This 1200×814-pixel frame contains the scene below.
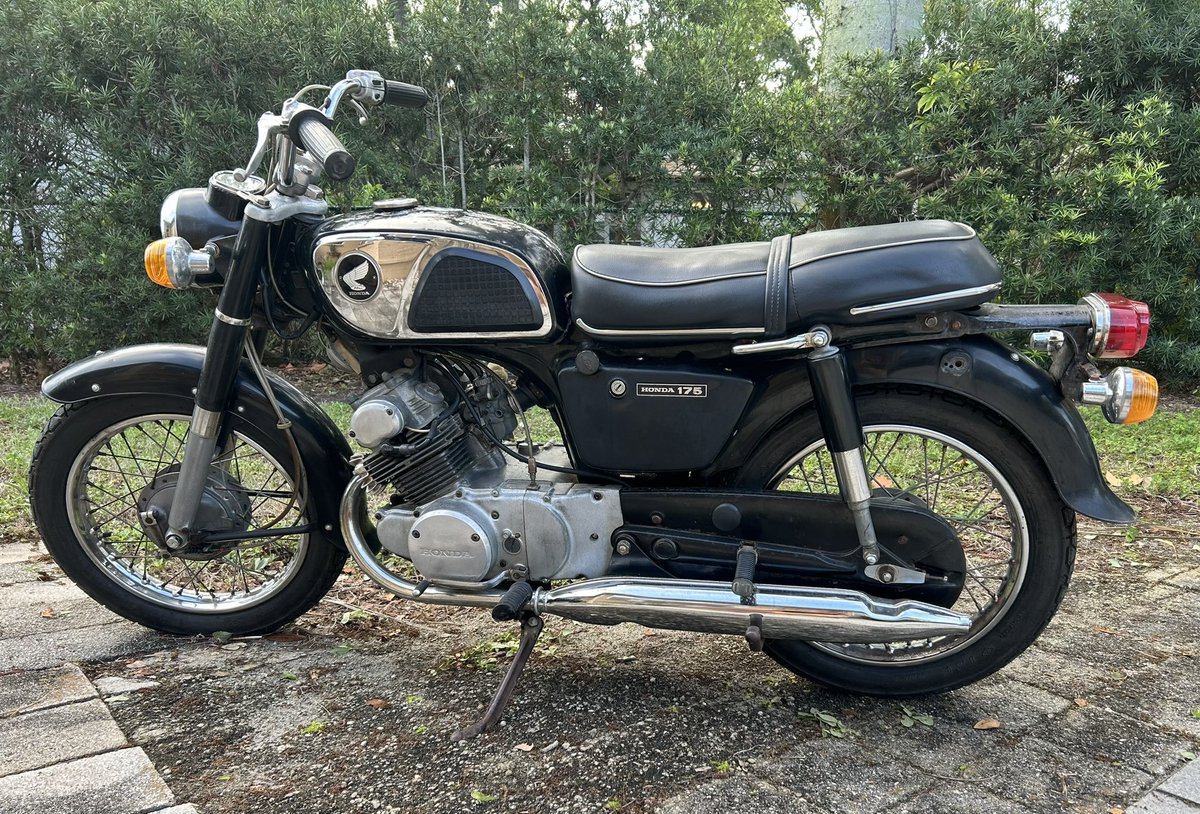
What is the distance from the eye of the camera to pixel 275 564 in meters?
3.52

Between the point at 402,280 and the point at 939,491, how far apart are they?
62.6 inches

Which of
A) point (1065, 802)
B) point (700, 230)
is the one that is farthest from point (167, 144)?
point (1065, 802)

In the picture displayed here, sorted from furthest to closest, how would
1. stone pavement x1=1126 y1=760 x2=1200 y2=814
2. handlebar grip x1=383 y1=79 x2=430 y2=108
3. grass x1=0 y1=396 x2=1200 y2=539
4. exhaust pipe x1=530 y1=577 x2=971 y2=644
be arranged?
grass x1=0 y1=396 x2=1200 y2=539
handlebar grip x1=383 y1=79 x2=430 y2=108
exhaust pipe x1=530 y1=577 x2=971 y2=644
stone pavement x1=1126 y1=760 x2=1200 y2=814

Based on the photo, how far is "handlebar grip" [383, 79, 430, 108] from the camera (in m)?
2.66

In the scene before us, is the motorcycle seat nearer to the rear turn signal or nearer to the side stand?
the rear turn signal

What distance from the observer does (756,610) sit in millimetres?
2273

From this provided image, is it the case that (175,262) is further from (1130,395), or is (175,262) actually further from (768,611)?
(1130,395)

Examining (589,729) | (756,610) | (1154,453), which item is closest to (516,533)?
(589,729)

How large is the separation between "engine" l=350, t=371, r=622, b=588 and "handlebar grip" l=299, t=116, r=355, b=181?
63 centimetres

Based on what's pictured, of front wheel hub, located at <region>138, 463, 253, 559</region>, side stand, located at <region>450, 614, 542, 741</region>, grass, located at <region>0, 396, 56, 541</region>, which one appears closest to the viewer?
side stand, located at <region>450, 614, 542, 741</region>

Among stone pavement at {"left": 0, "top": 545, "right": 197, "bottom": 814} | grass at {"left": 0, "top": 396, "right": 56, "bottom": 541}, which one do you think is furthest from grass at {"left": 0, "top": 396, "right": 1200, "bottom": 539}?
stone pavement at {"left": 0, "top": 545, "right": 197, "bottom": 814}

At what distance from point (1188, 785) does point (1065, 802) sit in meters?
0.30

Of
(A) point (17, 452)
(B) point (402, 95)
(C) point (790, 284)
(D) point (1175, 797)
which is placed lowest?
(D) point (1175, 797)

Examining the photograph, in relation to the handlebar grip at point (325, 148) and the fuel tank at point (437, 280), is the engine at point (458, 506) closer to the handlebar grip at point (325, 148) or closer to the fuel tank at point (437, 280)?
the fuel tank at point (437, 280)
